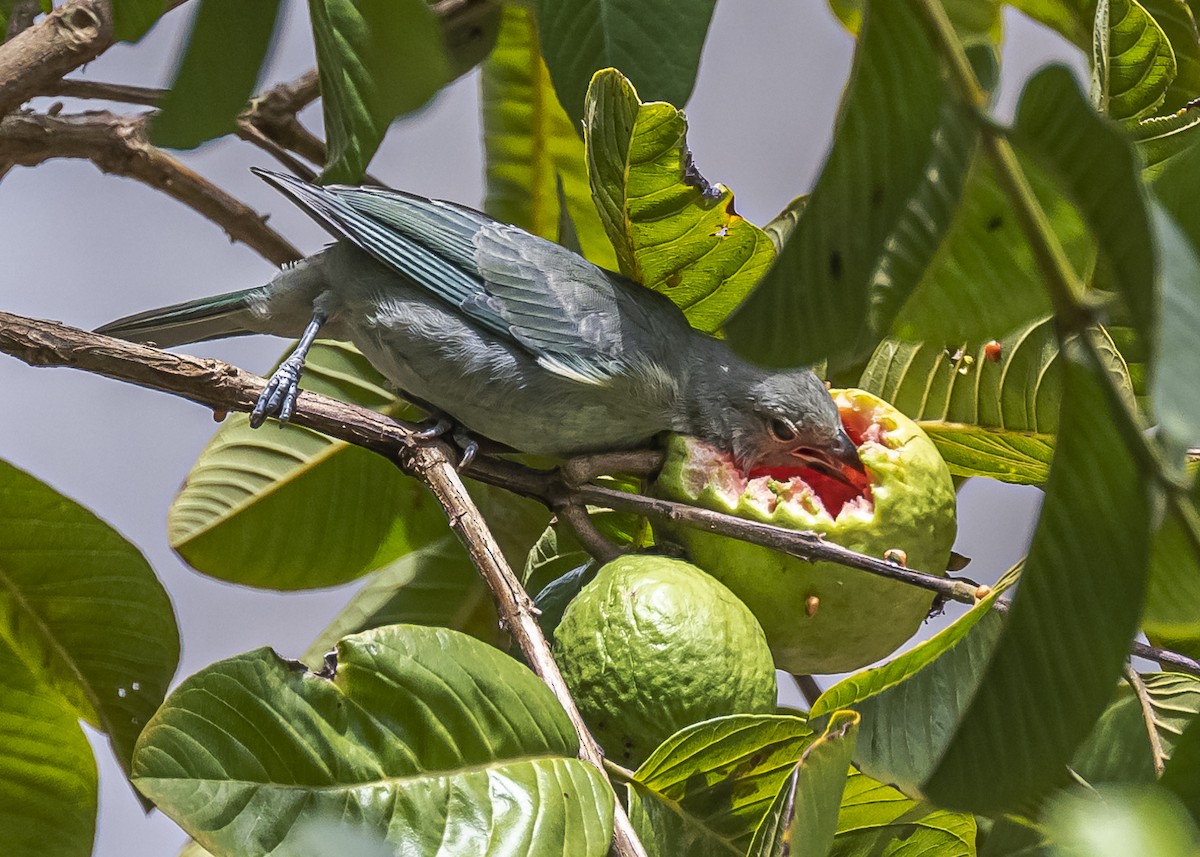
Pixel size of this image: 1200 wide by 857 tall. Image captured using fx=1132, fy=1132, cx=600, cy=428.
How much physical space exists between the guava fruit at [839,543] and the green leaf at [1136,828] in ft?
1.54

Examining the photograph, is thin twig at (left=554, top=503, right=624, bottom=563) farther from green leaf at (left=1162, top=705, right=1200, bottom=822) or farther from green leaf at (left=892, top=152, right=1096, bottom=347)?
green leaf at (left=1162, top=705, right=1200, bottom=822)

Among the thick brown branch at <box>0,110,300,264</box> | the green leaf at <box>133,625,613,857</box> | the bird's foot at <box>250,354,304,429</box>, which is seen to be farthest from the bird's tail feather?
the green leaf at <box>133,625,613,857</box>

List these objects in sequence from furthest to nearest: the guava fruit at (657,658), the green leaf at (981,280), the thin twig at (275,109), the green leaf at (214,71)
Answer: the thin twig at (275,109) → the guava fruit at (657,658) → the green leaf at (214,71) → the green leaf at (981,280)

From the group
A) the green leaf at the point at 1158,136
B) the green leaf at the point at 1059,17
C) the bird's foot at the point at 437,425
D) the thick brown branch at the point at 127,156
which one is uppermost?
the green leaf at the point at 1059,17

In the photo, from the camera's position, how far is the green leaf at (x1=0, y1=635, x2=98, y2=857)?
100 centimetres

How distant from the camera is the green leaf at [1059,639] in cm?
45

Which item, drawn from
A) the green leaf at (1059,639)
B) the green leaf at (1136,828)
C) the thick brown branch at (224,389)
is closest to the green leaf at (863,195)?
the green leaf at (1059,639)

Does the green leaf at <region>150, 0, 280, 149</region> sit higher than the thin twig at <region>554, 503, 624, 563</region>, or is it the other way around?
the green leaf at <region>150, 0, 280, 149</region>

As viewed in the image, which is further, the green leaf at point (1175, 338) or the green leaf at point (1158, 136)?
the green leaf at point (1158, 136)

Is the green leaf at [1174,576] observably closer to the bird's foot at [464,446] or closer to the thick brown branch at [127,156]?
the bird's foot at [464,446]

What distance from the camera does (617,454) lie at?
1.10m

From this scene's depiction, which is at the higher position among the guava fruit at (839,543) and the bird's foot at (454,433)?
the bird's foot at (454,433)

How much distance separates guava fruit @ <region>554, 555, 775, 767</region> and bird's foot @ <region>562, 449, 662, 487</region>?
0.18 meters

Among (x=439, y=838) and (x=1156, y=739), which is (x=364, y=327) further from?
(x=1156, y=739)
